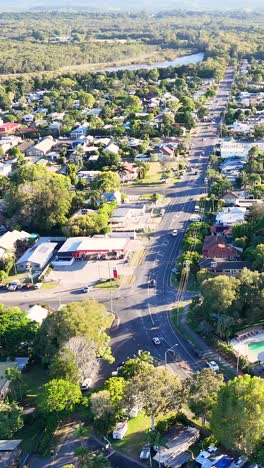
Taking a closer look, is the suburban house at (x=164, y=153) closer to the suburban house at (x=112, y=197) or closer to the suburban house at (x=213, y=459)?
the suburban house at (x=112, y=197)

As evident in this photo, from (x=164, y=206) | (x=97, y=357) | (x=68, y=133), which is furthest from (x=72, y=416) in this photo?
(x=68, y=133)

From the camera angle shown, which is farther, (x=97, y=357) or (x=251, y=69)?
(x=251, y=69)

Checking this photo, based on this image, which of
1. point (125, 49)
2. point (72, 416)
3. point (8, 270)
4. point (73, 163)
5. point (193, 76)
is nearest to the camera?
point (72, 416)

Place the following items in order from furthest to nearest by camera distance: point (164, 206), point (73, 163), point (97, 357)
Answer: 1. point (73, 163)
2. point (164, 206)
3. point (97, 357)

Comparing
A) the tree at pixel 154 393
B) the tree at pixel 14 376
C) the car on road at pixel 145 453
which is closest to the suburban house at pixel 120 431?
the car on road at pixel 145 453

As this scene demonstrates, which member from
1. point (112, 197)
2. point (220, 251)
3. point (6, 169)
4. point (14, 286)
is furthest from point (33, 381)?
point (6, 169)

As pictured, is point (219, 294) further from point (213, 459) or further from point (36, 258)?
point (36, 258)

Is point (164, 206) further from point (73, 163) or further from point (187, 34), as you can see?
point (187, 34)
